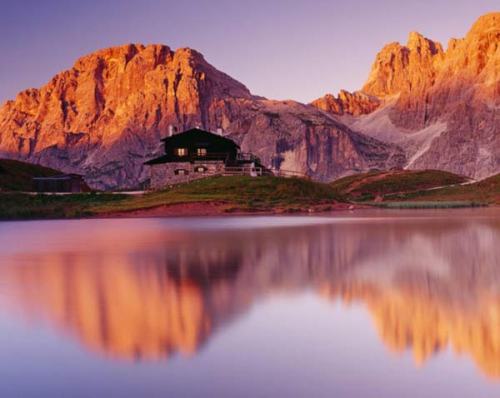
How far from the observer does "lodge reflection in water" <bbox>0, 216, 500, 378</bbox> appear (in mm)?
9938

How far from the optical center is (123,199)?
6303 cm

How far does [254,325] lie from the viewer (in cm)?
1075

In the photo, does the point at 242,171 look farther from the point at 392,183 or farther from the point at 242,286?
the point at 242,286

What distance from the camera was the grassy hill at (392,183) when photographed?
4016 inches

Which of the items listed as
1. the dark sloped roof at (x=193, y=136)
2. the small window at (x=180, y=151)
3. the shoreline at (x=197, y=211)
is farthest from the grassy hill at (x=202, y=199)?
the dark sloped roof at (x=193, y=136)

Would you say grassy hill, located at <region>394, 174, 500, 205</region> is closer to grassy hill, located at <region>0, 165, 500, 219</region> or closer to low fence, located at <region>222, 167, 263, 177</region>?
grassy hill, located at <region>0, 165, 500, 219</region>

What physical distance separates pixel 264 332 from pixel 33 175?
87.0 meters

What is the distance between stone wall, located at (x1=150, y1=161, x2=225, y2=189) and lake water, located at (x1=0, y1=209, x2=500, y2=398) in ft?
187

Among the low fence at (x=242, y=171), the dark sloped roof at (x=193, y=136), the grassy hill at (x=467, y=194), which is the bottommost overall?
the grassy hill at (x=467, y=194)

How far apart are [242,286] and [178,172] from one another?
65197 mm

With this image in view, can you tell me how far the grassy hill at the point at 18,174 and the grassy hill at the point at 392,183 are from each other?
154ft

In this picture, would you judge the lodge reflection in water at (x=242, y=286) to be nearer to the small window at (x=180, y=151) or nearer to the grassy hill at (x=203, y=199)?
the grassy hill at (x=203, y=199)

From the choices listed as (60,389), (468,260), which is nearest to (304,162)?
(468,260)

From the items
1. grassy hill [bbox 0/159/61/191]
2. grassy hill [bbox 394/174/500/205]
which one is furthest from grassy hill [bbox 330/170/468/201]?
grassy hill [bbox 0/159/61/191]
